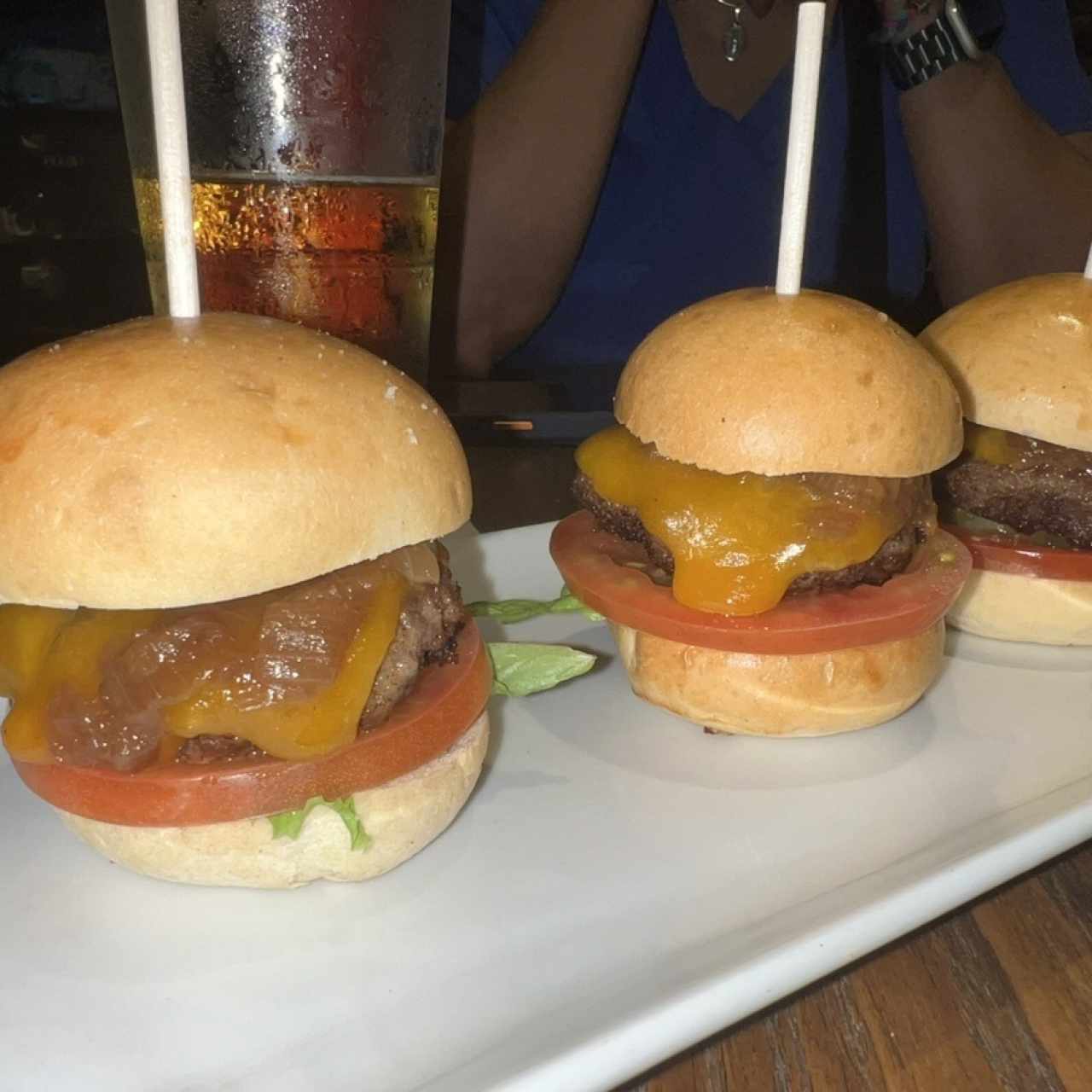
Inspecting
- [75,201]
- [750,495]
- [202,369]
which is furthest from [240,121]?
[75,201]

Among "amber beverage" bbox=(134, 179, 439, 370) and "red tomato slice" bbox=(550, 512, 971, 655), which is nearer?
→ "red tomato slice" bbox=(550, 512, 971, 655)

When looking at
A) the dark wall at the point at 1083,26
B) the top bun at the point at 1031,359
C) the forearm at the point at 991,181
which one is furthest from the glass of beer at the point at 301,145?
the dark wall at the point at 1083,26

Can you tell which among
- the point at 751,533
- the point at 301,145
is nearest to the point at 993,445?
the point at 751,533

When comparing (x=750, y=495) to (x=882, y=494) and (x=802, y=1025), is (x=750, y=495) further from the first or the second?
(x=802, y=1025)

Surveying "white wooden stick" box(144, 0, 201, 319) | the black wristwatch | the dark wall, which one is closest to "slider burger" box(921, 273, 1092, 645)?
"white wooden stick" box(144, 0, 201, 319)

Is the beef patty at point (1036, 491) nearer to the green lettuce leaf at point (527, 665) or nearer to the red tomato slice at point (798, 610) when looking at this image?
the red tomato slice at point (798, 610)

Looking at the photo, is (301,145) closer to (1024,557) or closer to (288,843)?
(288,843)

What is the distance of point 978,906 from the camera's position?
6.29ft

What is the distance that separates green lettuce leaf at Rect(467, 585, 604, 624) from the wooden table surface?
1.13 metres

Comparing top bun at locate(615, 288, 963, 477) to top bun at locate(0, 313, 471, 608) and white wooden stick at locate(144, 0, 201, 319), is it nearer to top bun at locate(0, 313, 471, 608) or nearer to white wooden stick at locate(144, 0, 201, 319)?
top bun at locate(0, 313, 471, 608)

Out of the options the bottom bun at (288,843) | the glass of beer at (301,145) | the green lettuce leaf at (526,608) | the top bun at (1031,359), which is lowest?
the green lettuce leaf at (526,608)

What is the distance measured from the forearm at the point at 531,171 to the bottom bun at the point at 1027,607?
319 centimetres

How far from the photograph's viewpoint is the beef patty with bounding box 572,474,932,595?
226 centimetres

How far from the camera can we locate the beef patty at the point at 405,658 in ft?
5.49
